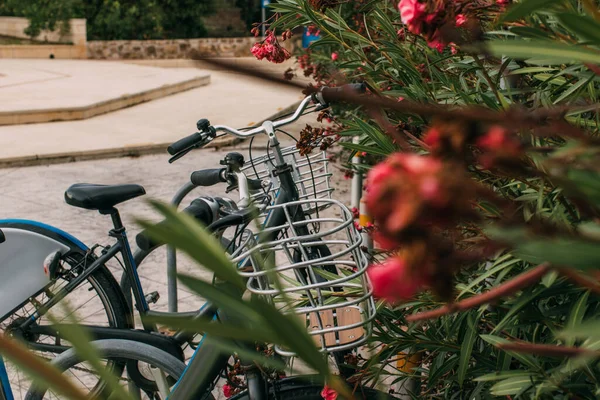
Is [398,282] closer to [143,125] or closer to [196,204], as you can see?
[196,204]

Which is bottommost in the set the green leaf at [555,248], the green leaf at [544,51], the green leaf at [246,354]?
the green leaf at [246,354]

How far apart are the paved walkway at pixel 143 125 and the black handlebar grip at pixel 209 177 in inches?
215

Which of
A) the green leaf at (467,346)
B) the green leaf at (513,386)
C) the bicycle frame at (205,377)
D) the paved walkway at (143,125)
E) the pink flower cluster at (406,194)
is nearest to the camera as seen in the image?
the pink flower cluster at (406,194)

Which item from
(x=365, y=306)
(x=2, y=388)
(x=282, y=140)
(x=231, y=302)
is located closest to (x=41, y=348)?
(x=2, y=388)

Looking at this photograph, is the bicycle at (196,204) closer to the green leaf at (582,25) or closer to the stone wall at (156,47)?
the green leaf at (582,25)

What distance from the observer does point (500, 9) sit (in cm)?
152

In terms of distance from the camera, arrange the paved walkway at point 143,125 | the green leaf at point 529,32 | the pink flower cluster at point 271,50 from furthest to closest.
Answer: the paved walkway at point 143,125
the pink flower cluster at point 271,50
the green leaf at point 529,32

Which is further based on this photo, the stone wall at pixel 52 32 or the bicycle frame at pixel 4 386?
the stone wall at pixel 52 32

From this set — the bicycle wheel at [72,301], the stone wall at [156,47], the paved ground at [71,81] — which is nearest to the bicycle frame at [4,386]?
the bicycle wheel at [72,301]

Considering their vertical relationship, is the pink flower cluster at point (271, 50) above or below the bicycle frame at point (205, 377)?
above

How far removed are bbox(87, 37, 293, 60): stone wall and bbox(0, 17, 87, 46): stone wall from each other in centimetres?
33

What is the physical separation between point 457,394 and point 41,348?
64.5 inches

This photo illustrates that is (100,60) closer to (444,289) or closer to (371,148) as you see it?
(371,148)

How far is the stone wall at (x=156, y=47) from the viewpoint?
62.8ft
